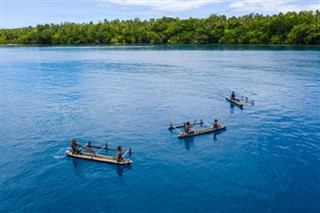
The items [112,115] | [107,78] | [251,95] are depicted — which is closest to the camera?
[112,115]

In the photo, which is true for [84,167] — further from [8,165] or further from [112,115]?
[112,115]

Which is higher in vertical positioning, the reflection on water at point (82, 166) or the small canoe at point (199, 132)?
the small canoe at point (199, 132)

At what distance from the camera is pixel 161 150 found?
Result: 40.7 meters

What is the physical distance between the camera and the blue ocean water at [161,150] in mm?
29453

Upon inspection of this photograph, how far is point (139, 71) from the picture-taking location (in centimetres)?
11525

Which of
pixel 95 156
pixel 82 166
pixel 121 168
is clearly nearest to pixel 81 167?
pixel 82 166

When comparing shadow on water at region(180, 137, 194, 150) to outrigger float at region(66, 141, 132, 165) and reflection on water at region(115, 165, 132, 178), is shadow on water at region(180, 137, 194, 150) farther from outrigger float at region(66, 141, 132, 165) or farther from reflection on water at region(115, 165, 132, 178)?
reflection on water at region(115, 165, 132, 178)

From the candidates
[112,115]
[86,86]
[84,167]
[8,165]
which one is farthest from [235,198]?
[86,86]

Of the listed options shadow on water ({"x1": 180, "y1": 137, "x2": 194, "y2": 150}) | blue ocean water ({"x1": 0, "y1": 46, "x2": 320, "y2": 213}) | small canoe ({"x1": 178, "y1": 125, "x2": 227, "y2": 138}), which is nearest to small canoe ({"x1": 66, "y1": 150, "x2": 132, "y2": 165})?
blue ocean water ({"x1": 0, "y1": 46, "x2": 320, "y2": 213})

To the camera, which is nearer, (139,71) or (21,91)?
(21,91)

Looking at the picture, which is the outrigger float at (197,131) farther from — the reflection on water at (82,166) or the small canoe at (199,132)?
the reflection on water at (82,166)

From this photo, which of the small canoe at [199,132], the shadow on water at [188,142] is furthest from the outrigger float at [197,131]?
the shadow on water at [188,142]

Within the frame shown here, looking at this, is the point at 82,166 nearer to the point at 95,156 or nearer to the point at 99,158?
the point at 95,156

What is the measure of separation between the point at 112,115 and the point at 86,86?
32.0 m
